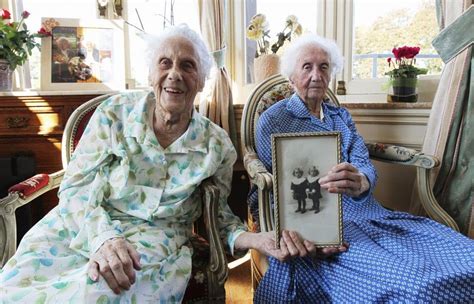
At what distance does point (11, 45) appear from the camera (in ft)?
Result: 6.66

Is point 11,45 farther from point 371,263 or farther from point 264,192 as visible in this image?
point 371,263

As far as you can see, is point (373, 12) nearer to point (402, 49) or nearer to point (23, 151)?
point (402, 49)

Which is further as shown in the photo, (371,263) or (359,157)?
(359,157)

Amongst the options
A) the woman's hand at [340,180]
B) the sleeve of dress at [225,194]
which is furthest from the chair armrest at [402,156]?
the sleeve of dress at [225,194]

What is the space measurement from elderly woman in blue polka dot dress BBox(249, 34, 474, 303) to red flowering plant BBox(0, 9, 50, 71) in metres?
1.52

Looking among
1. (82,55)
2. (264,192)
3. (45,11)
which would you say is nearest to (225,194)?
(264,192)

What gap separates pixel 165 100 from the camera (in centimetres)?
122

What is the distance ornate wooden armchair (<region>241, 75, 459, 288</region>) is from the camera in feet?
4.20

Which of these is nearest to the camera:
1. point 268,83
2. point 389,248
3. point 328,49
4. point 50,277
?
point 50,277

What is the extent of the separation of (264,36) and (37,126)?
147cm

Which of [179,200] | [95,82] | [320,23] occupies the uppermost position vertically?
[320,23]

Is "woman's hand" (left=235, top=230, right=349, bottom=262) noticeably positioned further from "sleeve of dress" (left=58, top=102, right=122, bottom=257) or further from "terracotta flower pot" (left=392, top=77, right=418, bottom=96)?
"terracotta flower pot" (left=392, top=77, right=418, bottom=96)

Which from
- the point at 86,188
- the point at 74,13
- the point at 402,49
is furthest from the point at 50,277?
the point at 74,13

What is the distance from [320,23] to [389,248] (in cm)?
168
